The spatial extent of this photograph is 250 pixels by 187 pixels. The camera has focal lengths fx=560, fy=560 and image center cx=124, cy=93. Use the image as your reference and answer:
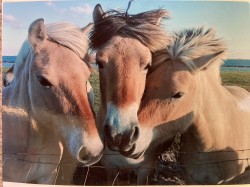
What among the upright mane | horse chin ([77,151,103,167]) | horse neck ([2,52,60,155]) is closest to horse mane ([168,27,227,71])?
the upright mane

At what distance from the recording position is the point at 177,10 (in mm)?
3523

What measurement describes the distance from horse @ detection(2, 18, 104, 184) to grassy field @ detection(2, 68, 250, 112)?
1.9 inches

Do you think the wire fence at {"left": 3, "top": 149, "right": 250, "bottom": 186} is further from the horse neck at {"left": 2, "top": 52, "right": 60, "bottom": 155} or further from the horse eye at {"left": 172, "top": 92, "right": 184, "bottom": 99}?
the horse eye at {"left": 172, "top": 92, "right": 184, "bottom": 99}

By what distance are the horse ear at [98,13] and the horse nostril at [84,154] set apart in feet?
2.71

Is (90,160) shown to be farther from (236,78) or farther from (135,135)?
(236,78)

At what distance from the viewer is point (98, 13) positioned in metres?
3.54

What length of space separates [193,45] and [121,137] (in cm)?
74

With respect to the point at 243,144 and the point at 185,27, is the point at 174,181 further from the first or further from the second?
the point at 185,27

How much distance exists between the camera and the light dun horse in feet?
11.2

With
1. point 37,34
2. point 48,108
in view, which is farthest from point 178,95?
point 37,34

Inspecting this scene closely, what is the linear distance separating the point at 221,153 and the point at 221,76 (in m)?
0.52

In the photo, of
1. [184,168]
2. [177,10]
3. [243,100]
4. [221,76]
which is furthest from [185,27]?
[184,168]

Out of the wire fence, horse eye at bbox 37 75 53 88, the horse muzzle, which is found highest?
horse eye at bbox 37 75 53 88

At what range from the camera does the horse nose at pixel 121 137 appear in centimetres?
344
